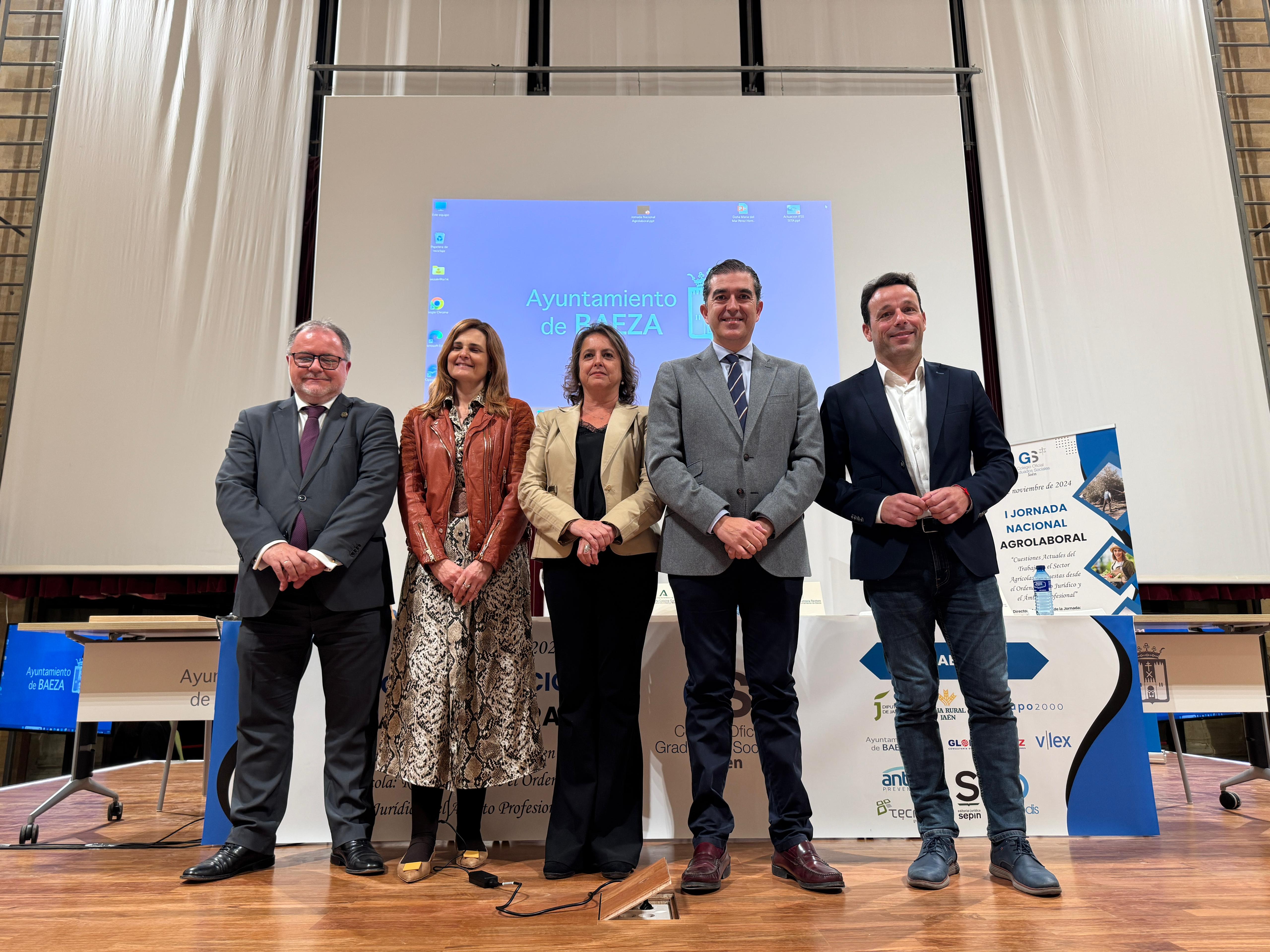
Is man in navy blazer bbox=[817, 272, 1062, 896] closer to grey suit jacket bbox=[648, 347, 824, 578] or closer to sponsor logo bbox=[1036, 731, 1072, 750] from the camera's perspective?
grey suit jacket bbox=[648, 347, 824, 578]

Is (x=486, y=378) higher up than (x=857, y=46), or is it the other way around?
(x=857, y=46)

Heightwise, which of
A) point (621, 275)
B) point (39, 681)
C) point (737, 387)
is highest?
point (621, 275)

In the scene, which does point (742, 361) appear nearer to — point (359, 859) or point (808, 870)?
point (808, 870)

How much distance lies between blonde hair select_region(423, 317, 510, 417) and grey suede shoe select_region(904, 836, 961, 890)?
172 cm

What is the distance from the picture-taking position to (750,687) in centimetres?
215

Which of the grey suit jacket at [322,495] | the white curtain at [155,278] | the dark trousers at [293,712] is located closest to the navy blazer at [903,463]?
the grey suit jacket at [322,495]

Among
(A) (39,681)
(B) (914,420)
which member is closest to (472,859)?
(B) (914,420)

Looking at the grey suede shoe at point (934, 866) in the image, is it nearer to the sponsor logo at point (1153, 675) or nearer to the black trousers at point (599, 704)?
the black trousers at point (599, 704)

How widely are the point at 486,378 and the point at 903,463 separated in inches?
52.4

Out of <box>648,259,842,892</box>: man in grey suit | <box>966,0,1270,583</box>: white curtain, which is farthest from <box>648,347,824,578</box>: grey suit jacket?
<box>966,0,1270,583</box>: white curtain

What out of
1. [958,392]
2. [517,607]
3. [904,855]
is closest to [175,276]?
[517,607]

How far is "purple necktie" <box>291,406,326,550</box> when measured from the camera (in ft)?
Answer: 7.88

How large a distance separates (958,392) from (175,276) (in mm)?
4759

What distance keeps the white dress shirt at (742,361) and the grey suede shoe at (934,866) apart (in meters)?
1.29
